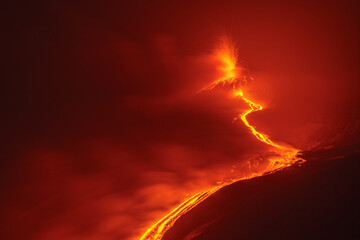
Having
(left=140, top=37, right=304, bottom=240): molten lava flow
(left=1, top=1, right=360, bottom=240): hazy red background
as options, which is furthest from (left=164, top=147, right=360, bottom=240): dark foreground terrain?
(left=1, top=1, right=360, bottom=240): hazy red background

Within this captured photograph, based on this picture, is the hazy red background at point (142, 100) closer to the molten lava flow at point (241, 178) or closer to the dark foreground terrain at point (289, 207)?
the molten lava flow at point (241, 178)

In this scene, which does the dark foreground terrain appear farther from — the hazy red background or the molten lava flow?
the hazy red background

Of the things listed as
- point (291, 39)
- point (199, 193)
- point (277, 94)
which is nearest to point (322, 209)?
point (199, 193)

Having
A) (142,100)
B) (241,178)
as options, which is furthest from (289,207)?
(142,100)

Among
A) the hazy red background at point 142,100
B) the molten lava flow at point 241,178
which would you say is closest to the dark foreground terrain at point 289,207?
the molten lava flow at point 241,178

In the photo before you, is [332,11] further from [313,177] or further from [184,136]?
[313,177]

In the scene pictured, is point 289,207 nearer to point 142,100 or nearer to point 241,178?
point 241,178
